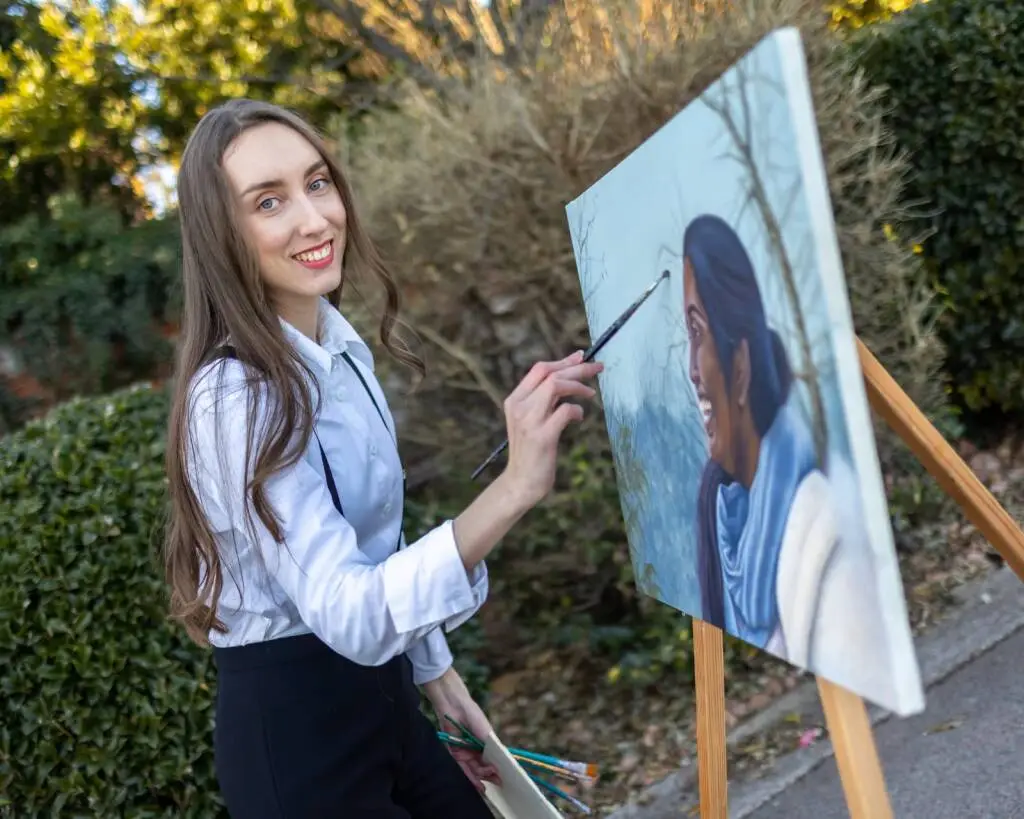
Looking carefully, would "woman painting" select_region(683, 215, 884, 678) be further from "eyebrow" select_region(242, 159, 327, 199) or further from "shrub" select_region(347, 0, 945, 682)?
"shrub" select_region(347, 0, 945, 682)

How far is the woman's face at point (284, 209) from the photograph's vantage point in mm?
1514

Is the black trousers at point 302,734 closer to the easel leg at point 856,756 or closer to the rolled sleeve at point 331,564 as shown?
the rolled sleeve at point 331,564

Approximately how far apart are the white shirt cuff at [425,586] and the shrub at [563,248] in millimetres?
2244

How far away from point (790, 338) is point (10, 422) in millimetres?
8414

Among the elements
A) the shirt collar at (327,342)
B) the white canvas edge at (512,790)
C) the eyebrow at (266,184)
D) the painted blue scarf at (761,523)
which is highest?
the eyebrow at (266,184)

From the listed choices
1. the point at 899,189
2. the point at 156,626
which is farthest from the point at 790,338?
the point at 899,189

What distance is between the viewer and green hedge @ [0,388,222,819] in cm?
236

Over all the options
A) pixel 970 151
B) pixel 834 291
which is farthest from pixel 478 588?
pixel 970 151

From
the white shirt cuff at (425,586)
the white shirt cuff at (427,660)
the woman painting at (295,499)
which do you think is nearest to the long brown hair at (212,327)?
the woman painting at (295,499)

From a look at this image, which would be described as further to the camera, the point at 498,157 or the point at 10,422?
the point at 10,422

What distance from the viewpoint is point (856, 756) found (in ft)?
3.95

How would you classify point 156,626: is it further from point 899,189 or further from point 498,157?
point 899,189

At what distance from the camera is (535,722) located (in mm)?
3600

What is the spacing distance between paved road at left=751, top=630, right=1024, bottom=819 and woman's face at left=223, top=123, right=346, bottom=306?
217cm
